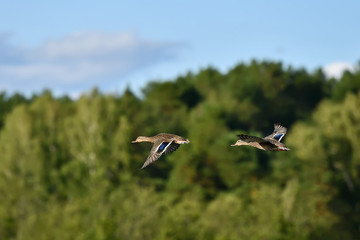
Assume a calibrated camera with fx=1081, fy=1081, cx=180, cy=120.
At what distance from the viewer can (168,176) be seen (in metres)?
104

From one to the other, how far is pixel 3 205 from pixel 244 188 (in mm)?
Result: 24839

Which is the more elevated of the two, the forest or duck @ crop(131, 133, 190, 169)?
duck @ crop(131, 133, 190, 169)

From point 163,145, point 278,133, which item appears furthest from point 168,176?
point 163,145

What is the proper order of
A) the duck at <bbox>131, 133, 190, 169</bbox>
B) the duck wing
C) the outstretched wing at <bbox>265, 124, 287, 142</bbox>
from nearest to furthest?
the duck at <bbox>131, 133, 190, 169</bbox> → the duck wing → the outstretched wing at <bbox>265, 124, 287, 142</bbox>

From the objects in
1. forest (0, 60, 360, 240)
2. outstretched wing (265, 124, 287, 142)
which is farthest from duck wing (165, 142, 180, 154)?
forest (0, 60, 360, 240)

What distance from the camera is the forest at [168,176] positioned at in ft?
250

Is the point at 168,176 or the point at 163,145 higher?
the point at 163,145

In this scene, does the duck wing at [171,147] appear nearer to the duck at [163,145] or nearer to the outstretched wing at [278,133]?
the duck at [163,145]

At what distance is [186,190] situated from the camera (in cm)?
9769

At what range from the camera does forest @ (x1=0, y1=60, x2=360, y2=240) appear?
7631cm

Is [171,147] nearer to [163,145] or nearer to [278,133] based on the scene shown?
[163,145]

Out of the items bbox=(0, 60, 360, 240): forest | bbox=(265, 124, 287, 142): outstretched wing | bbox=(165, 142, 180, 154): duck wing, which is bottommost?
bbox=(0, 60, 360, 240): forest

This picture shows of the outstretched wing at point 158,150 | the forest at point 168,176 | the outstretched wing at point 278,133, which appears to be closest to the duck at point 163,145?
the outstretched wing at point 158,150

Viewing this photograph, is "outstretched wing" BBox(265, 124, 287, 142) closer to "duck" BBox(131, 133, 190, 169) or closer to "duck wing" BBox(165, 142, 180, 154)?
"duck" BBox(131, 133, 190, 169)
